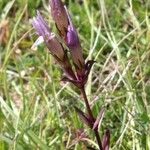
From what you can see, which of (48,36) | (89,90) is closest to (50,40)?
(48,36)

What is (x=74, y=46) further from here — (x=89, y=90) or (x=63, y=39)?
(x=89, y=90)

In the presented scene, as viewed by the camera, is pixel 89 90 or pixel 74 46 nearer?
pixel 74 46

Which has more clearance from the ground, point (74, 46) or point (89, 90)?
point (74, 46)

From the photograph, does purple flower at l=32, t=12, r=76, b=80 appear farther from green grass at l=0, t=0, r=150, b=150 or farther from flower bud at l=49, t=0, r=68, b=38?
green grass at l=0, t=0, r=150, b=150

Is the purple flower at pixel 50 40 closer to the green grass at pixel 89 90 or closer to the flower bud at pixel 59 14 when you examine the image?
the flower bud at pixel 59 14

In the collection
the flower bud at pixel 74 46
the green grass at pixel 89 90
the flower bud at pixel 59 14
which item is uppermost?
the flower bud at pixel 59 14

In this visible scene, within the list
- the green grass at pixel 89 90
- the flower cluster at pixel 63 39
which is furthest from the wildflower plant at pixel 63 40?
the green grass at pixel 89 90
